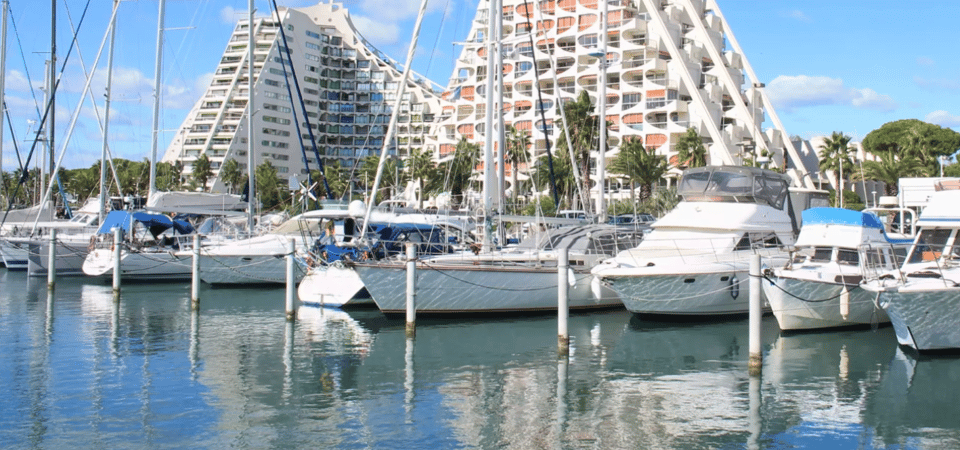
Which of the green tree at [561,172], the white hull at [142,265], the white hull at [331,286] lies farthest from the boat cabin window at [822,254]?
the green tree at [561,172]

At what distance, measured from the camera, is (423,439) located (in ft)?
40.4

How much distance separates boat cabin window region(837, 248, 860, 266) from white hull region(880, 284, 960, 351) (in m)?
3.27

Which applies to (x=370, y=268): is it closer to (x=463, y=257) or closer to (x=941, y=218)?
(x=463, y=257)

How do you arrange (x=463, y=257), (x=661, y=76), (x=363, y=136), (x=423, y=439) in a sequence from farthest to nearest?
(x=363, y=136) < (x=661, y=76) < (x=463, y=257) < (x=423, y=439)

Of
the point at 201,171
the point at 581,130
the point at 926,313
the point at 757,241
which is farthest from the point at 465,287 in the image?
the point at 201,171

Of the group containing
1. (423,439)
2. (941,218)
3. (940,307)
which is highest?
(941,218)

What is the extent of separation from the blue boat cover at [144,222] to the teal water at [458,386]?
12184 millimetres

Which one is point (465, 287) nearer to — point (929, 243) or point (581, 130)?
point (929, 243)

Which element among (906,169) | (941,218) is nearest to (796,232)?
(941,218)

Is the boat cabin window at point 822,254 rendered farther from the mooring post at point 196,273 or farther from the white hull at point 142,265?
the white hull at point 142,265

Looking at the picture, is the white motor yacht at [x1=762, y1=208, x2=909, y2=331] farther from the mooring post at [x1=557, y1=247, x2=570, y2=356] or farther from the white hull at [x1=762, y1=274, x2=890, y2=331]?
the mooring post at [x1=557, y1=247, x2=570, y2=356]

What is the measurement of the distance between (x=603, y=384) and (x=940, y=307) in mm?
7213

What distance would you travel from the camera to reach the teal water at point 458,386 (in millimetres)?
12531

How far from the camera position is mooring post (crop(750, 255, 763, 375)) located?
52.7 feet
